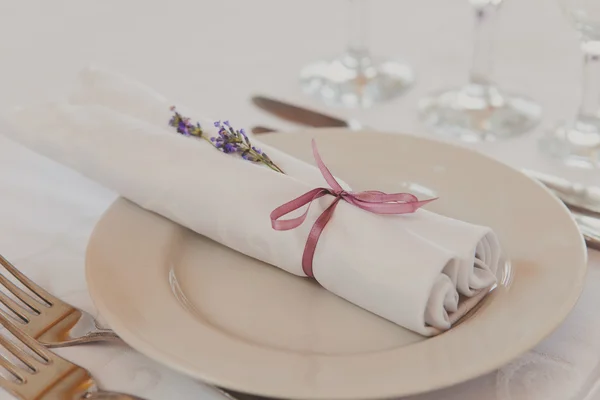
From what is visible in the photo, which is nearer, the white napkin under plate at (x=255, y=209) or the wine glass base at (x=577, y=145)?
the white napkin under plate at (x=255, y=209)

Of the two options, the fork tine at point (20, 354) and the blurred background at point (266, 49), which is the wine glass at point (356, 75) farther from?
the fork tine at point (20, 354)

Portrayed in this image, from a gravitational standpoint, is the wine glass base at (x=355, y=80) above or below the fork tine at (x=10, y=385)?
above

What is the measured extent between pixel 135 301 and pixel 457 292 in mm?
264

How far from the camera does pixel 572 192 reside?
87cm

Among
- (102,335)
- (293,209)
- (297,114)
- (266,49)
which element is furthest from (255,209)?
(266,49)

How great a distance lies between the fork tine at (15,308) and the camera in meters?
0.73

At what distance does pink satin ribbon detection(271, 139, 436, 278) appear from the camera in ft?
2.33

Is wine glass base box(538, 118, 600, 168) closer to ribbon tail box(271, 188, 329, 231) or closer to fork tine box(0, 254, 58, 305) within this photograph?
ribbon tail box(271, 188, 329, 231)

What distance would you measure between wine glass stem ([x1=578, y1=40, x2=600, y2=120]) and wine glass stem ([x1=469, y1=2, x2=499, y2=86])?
0.48 ft

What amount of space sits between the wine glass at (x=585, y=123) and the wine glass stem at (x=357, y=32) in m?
0.31

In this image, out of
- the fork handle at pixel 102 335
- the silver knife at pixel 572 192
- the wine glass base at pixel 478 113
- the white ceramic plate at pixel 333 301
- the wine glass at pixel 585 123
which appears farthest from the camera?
the wine glass base at pixel 478 113

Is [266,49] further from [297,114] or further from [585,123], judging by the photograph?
[585,123]

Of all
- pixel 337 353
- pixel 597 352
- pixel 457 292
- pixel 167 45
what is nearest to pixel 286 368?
pixel 337 353

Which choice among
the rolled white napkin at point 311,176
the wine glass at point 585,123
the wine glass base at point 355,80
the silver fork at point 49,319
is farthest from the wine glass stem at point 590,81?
the silver fork at point 49,319
